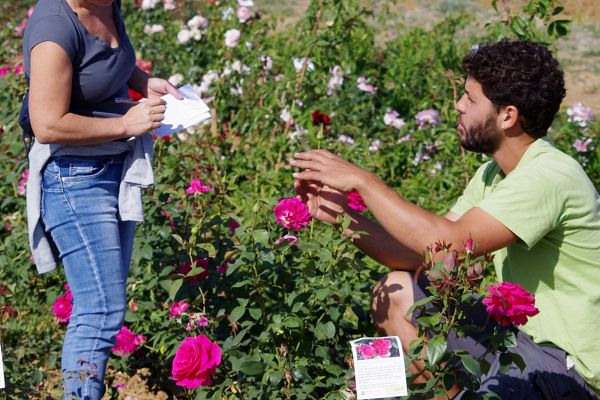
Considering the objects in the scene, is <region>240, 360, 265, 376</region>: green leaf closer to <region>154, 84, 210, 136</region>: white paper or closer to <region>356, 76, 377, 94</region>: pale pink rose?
<region>154, 84, 210, 136</region>: white paper

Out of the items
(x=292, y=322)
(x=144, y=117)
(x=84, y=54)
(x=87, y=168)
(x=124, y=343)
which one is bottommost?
(x=124, y=343)

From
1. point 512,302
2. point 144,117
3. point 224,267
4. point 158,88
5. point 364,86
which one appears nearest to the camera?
point 512,302

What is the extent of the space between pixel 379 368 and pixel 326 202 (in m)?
0.64

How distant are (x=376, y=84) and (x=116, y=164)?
9.36 feet

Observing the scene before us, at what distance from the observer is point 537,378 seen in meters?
2.47

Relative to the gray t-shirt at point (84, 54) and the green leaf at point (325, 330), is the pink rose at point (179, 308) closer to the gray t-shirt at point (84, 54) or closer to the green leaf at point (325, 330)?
the green leaf at point (325, 330)

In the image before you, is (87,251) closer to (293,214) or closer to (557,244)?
(293,214)

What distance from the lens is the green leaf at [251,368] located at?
2449 mm

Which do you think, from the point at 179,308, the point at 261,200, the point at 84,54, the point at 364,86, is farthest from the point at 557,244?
the point at 364,86

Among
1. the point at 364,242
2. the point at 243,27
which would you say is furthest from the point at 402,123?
the point at 364,242

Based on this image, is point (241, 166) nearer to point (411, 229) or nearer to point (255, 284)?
point (255, 284)

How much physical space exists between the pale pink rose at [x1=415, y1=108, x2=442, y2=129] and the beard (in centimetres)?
178

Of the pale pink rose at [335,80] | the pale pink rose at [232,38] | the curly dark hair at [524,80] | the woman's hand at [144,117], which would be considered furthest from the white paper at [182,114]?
the pale pink rose at [232,38]

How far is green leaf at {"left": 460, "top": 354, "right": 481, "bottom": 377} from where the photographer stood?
2.15 meters
